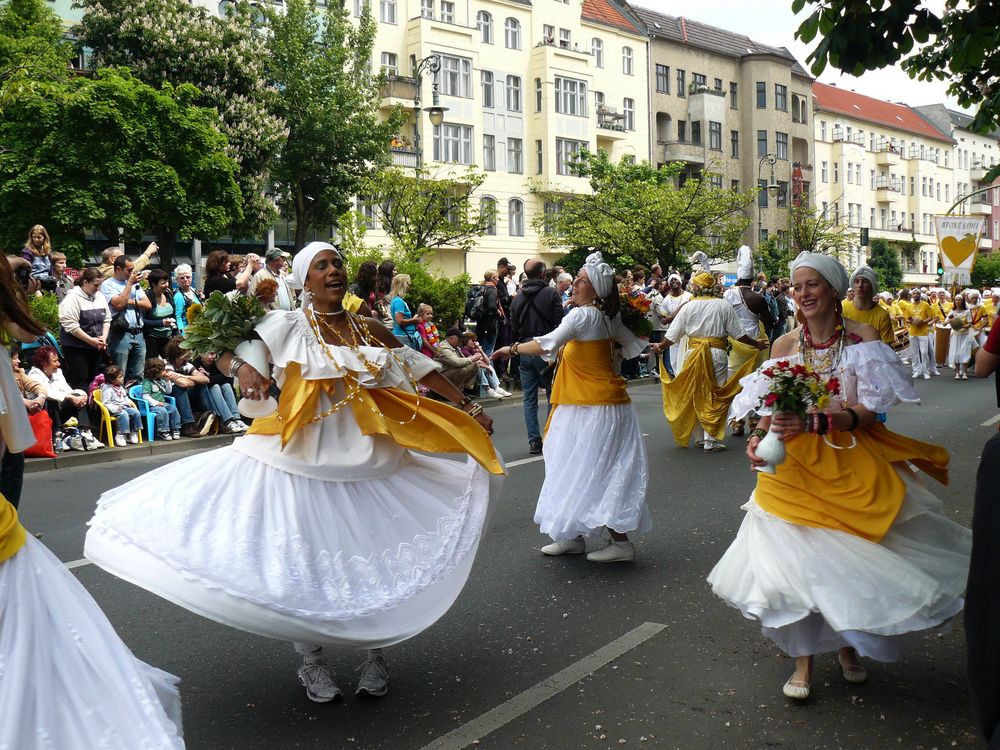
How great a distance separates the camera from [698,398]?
12.7 m

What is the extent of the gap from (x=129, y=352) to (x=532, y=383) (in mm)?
5446

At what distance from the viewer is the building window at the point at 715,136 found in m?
64.4

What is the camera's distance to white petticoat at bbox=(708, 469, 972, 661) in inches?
175

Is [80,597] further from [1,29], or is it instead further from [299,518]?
[1,29]

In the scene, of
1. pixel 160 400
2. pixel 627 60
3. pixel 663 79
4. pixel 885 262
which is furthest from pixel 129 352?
pixel 885 262

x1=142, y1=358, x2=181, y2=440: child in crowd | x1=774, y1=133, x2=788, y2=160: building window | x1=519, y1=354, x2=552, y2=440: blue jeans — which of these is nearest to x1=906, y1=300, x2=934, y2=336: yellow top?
x1=519, y1=354, x2=552, y2=440: blue jeans

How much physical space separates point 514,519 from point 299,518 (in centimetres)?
421

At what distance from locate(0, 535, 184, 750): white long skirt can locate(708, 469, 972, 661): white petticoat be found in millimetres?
2559

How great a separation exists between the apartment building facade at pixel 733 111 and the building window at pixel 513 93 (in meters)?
10.7

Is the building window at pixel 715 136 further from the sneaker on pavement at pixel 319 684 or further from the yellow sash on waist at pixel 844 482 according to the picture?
the sneaker on pavement at pixel 319 684

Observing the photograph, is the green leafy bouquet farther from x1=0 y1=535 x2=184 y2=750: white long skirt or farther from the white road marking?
the white road marking

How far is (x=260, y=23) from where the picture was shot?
3809cm

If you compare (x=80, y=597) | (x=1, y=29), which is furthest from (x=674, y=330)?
(x=1, y=29)

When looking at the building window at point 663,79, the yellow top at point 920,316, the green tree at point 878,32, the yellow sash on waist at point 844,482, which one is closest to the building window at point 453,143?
the building window at point 663,79
